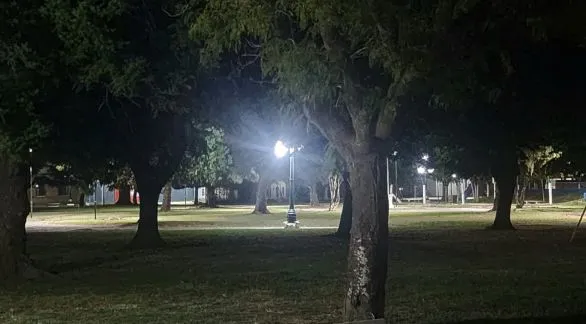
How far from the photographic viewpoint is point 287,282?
16.3m

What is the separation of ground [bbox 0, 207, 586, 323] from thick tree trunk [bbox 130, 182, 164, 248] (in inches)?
30.7

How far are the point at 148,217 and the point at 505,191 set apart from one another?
1666 centimetres

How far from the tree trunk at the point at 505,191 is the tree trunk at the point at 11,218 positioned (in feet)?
74.8

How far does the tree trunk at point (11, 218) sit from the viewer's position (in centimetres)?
1748

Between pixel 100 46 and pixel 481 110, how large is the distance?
28.2 ft

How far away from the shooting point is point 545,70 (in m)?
14.6

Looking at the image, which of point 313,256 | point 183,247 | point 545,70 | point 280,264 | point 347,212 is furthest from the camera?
point 347,212

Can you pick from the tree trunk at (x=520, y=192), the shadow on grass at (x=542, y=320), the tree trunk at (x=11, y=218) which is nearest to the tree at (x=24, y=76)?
the tree trunk at (x=11, y=218)

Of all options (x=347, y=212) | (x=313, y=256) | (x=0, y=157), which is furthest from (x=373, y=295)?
(x=347, y=212)

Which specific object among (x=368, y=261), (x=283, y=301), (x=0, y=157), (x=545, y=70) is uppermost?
(x=545, y=70)

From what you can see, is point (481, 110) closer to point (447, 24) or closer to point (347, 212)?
point (447, 24)

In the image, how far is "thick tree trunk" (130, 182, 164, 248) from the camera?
2719 centimetres

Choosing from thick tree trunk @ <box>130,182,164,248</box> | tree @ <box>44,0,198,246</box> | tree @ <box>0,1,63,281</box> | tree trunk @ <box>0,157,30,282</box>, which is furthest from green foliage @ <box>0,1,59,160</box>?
thick tree trunk @ <box>130,182,164,248</box>

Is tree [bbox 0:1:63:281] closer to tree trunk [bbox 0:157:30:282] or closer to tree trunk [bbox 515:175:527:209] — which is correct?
tree trunk [bbox 0:157:30:282]
